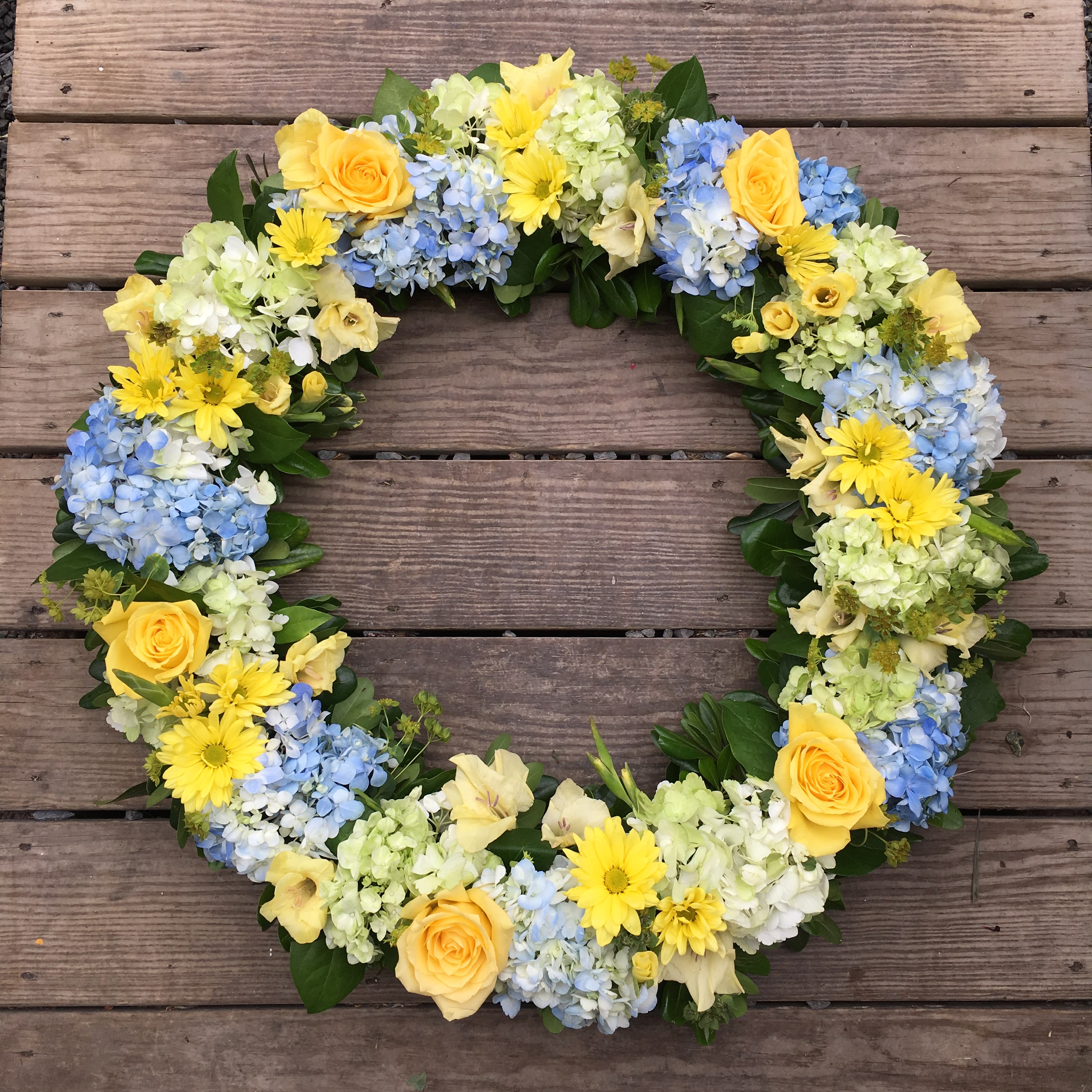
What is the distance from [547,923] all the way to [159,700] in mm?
531

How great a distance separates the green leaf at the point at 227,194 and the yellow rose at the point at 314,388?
0.23 metres

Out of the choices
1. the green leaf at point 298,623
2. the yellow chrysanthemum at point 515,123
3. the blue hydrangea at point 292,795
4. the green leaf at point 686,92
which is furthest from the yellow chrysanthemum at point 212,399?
the green leaf at point 686,92

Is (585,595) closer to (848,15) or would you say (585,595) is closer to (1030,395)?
(1030,395)

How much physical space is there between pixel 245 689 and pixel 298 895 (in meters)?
0.26

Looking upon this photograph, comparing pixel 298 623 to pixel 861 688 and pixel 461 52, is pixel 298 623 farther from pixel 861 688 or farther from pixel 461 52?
pixel 461 52

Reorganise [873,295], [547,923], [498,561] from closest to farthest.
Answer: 1. [547,923]
2. [873,295]
3. [498,561]

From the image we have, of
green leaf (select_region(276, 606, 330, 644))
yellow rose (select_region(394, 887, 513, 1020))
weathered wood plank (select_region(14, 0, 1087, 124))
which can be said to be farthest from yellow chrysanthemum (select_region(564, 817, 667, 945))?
weathered wood plank (select_region(14, 0, 1087, 124))

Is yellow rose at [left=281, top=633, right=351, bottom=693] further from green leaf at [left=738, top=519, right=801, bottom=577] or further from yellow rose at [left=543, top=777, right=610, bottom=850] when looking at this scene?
green leaf at [left=738, top=519, right=801, bottom=577]

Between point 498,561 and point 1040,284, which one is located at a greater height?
point 1040,284

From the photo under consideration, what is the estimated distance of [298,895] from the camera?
105 centimetres

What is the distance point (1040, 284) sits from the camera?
1.32 meters

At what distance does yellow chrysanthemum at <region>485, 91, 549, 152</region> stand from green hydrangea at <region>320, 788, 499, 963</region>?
0.86 metres

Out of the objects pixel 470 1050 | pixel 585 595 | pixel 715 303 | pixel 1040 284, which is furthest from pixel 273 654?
pixel 1040 284

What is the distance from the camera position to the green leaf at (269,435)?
1129 mm
